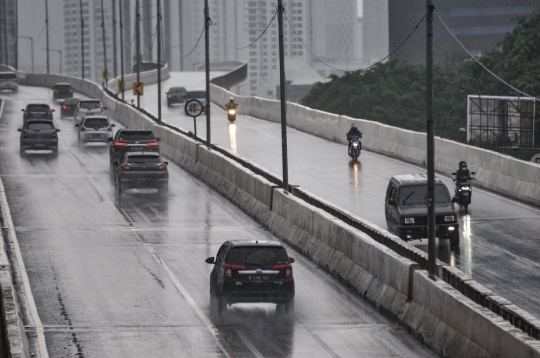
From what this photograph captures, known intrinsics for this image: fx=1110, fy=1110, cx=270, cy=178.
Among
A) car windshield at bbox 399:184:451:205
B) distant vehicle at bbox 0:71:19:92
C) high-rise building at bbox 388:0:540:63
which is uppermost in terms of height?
high-rise building at bbox 388:0:540:63

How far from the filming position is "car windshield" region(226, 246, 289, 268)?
1962cm

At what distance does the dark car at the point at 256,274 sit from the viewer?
1953 centimetres

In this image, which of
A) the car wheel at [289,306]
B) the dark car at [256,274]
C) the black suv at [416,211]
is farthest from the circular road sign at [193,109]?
the dark car at [256,274]

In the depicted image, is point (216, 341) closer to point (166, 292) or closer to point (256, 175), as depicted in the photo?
point (166, 292)

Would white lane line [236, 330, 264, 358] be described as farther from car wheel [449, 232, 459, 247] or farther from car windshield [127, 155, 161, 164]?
car windshield [127, 155, 161, 164]

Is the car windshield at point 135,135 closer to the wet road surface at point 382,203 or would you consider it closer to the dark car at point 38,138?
the wet road surface at point 382,203

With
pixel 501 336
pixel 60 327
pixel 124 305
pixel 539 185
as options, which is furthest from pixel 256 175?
pixel 501 336

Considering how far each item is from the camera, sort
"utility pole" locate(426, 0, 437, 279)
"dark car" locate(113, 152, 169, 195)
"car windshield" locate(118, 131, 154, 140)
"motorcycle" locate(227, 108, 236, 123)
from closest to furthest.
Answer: "utility pole" locate(426, 0, 437, 279) < "dark car" locate(113, 152, 169, 195) < "car windshield" locate(118, 131, 154, 140) < "motorcycle" locate(227, 108, 236, 123)

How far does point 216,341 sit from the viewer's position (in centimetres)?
1806

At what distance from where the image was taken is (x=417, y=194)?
2703cm

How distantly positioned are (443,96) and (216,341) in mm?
88237

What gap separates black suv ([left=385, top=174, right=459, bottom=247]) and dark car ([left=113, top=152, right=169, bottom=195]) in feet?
40.5

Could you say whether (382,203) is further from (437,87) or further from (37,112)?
(437,87)

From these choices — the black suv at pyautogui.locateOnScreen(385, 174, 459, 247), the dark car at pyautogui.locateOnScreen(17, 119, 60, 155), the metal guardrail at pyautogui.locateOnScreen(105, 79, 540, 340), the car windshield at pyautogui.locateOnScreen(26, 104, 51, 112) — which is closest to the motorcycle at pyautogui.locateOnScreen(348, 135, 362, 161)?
the metal guardrail at pyautogui.locateOnScreen(105, 79, 540, 340)
